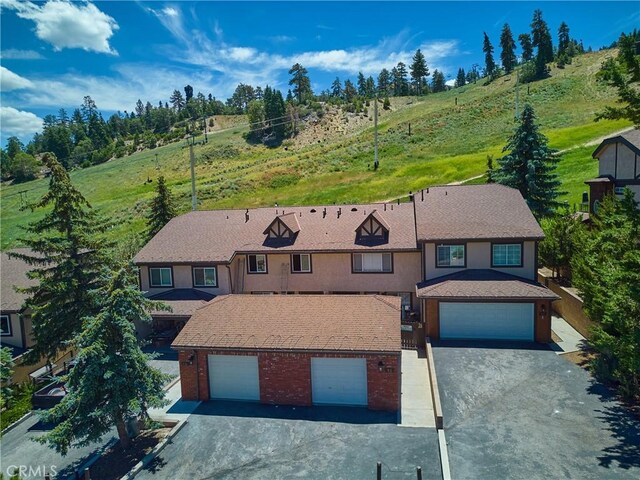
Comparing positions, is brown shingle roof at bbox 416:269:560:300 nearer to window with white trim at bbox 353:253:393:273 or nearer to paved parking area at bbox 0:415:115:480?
window with white trim at bbox 353:253:393:273

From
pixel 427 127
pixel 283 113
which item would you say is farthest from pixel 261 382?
pixel 283 113

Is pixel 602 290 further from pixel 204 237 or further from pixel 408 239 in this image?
pixel 204 237

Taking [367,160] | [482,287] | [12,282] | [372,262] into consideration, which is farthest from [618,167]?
[12,282]

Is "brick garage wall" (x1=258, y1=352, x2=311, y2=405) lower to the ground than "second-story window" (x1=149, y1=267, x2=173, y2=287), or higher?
lower

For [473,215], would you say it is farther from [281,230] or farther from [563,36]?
[563,36]

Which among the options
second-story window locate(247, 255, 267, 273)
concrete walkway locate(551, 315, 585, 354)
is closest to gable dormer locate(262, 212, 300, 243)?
second-story window locate(247, 255, 267, 273)
